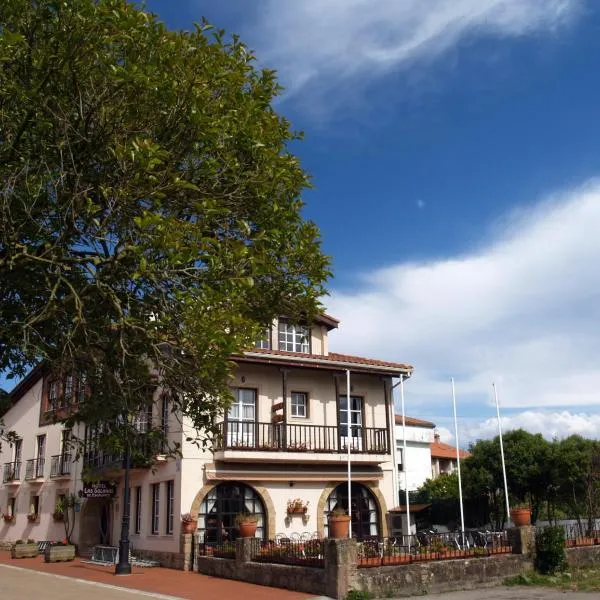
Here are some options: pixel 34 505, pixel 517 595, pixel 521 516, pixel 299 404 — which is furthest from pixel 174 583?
pixel 34 505

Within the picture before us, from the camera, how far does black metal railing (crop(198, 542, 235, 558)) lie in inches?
741

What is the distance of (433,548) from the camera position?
54.5 feet

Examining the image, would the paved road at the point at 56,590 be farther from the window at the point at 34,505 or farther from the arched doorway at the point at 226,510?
the window at the point at 34,505

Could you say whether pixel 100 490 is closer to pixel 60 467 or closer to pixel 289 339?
pixel 60 467

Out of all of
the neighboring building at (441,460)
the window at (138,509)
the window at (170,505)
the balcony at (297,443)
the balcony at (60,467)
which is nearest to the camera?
the balcony at (297,443)

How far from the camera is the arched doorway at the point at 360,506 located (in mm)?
23531

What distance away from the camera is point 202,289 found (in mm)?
8234

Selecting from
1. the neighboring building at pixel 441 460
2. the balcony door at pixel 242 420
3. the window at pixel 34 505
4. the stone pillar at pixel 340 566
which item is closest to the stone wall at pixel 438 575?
the stone pillar at pixel 340 566

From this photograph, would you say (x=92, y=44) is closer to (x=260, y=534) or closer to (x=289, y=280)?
(x=289, y=280)

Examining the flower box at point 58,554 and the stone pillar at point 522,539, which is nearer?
the stone pillar at point 522,539

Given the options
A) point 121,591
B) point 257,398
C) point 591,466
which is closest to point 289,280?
point 121,591

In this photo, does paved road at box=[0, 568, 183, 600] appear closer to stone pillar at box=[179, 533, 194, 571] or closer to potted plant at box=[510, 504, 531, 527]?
stone pillar at box=[179, 533, 194, 571]

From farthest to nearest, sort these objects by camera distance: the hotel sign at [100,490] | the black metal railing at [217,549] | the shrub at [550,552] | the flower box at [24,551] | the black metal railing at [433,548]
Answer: the flower box at [24,551], the hotel sign at [100,490], the black metal railing at [217,549], the shrub at [550,552], the black metal railing at [433,548]

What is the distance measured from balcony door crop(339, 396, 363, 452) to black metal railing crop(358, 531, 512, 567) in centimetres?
478
